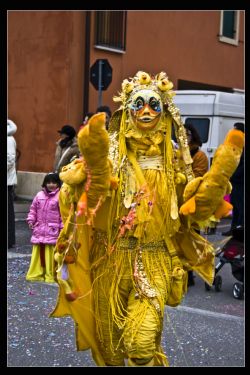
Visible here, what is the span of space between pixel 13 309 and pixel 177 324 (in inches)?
61.4

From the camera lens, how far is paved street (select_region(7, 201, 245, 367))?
4.59 meters

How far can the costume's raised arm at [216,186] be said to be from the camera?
3.15 m

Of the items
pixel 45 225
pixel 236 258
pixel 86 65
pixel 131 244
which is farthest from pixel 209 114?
pixel 131 244

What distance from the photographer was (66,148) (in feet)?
26.8

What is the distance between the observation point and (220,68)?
17.4 metres

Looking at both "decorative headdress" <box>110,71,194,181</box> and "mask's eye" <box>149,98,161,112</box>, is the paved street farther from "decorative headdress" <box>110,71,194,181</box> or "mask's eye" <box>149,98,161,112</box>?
"mask's eye" <box>149,98,161,112</box>

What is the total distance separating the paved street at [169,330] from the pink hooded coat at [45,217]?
1.95ft

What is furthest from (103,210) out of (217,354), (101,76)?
(101,76)

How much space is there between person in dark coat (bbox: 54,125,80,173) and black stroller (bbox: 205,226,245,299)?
226 cm

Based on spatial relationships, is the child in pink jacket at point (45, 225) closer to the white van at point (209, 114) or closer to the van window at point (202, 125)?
the white van at point (209, 114)

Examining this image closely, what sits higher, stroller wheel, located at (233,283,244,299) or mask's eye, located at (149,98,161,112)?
mask's eye, located at (149,98,161,112)

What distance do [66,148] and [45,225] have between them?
210 cm

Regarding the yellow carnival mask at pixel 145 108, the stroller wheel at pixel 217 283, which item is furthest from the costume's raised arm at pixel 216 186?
the stroller wheel at pixel 217 283

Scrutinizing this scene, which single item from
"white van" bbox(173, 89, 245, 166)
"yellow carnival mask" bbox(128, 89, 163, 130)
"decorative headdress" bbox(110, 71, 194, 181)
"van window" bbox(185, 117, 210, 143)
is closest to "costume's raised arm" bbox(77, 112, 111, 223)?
"yellow carnival mask" bbox(128, 89, 163, 130)
